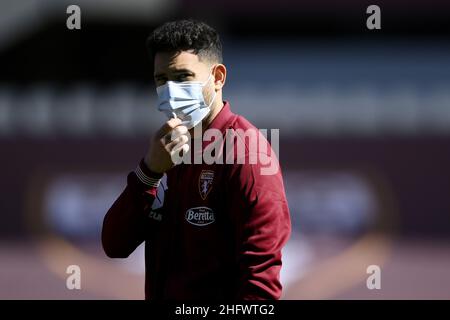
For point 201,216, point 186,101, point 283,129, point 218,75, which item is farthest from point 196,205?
point 283,129

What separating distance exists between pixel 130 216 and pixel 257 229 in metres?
0.39

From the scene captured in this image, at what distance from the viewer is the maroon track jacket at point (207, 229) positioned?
6.82ft

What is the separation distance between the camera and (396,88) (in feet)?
35.5

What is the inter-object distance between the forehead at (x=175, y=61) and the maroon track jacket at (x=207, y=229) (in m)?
0.18

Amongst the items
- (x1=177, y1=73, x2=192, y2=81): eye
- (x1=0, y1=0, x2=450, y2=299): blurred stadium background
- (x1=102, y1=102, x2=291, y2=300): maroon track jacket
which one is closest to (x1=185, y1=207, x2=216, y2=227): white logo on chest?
(x1=102, y1=102, x2=291, y2=300): maroon track jacket

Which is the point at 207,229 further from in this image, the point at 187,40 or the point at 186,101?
the point at 187,40

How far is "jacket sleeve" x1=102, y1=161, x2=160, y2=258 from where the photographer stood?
2246 mm

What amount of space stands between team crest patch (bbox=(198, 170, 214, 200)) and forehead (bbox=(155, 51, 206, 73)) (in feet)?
1.06

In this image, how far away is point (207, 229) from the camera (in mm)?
2141

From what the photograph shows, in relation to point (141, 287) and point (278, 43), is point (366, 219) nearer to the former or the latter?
point (141, 287)

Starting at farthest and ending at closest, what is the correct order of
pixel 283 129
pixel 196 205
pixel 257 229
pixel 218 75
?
pixel 283 129 → pixel 218 75 → pixel 196 205 → pixel 257 229

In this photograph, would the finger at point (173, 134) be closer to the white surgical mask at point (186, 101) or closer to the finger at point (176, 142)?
the finger at point (176, 142)

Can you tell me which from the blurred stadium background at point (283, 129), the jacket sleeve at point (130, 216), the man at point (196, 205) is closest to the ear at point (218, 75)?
the man at point (196, 205)
